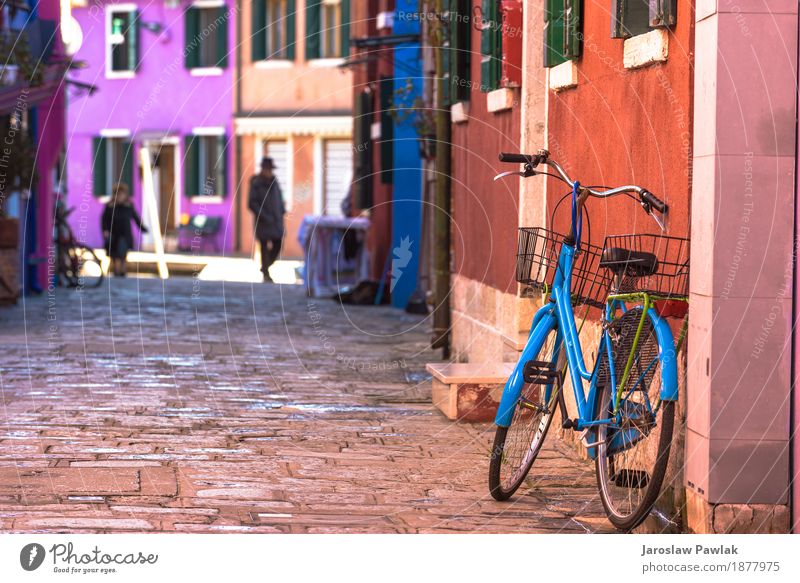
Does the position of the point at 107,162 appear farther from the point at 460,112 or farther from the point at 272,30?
the point at 460,112

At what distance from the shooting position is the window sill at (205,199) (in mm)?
38062

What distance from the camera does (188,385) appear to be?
10547 mm

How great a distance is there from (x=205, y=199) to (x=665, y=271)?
3269 cm

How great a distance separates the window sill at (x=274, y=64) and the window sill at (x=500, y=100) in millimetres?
27264

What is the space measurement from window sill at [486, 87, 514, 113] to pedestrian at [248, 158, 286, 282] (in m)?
12.4

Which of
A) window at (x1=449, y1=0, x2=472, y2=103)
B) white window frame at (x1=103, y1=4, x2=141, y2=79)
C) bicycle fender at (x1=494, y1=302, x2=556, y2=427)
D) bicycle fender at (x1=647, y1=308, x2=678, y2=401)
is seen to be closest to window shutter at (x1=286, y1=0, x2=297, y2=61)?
white window frame at (x1=103, y1=4, x2=141, y2=79)

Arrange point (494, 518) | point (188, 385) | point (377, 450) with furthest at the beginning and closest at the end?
1. point (188, 385)
2. point (377, 450)
3. point (494, 518)

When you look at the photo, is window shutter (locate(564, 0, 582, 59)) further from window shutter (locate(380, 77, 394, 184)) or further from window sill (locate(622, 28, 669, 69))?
window shutter (locate(380, 77, 394, 184))

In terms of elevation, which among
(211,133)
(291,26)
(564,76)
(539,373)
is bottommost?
(539,373)

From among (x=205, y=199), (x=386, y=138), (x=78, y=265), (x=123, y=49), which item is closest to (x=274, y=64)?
(x=205, y=199)

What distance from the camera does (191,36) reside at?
38.9 m

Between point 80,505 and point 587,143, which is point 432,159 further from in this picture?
point 80,505
